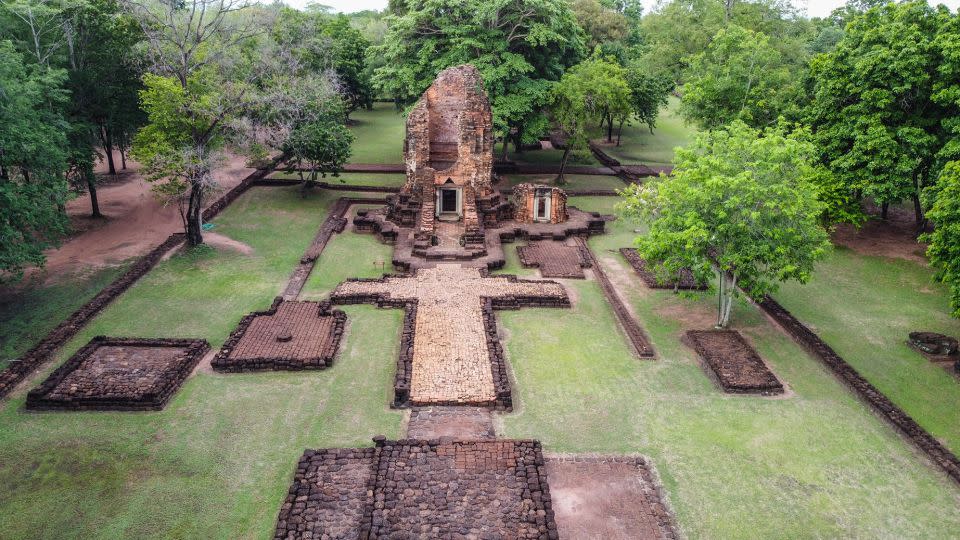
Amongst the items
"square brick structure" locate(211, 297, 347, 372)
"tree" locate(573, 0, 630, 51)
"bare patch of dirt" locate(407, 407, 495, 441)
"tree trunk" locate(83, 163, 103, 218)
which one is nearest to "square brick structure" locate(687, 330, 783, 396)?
"bare patch of dirt" locate(407, 407, 495, 441)

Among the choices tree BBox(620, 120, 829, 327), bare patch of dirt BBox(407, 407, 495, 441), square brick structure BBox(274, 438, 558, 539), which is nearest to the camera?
square brick structure BBox(274, 438, 558, 539)

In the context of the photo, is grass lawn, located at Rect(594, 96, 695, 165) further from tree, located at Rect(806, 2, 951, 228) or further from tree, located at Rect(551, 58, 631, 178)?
tree, located at Rect(806, 2, 951, 228)

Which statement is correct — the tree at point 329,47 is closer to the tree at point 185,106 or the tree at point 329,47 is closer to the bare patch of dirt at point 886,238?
the tree at point 185,106

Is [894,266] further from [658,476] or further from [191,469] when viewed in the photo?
[191,469]

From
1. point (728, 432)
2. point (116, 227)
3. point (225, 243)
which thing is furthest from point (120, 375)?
point (728, 432)

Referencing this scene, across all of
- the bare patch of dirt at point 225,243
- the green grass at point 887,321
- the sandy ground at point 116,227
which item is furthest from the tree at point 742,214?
the sandy ground at point 116,227

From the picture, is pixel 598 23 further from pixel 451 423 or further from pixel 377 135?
pixel 451 423

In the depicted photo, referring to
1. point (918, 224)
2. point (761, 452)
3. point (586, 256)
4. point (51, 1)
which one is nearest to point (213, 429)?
point (761, 452)

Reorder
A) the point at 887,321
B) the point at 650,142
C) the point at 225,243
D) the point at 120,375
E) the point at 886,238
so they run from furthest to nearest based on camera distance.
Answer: the point at 650,142 → the point at 886,238 → the point at 225,243 → the point at 887,321 → the point at 120,375
